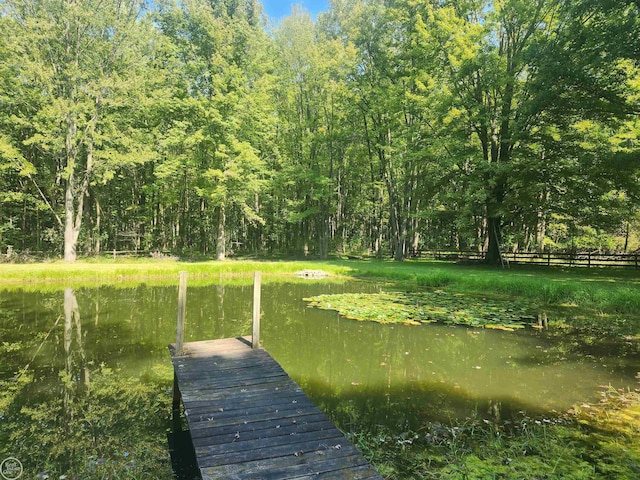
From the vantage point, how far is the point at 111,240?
4159 centimetres

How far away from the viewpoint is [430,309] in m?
13.9

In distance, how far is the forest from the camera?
74.4ft

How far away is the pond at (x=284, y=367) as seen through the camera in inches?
211

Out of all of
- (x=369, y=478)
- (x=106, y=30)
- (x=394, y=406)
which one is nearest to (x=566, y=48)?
(x=394, y=406)

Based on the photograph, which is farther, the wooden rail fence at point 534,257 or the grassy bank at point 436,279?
the wooden rail fence at point 534,257

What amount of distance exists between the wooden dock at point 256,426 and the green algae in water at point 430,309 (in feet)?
21.5

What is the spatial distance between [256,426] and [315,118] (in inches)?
1384

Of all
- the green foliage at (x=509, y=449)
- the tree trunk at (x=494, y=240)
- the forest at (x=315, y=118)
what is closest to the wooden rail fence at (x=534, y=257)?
the tree trunk at (x=494, y=240)

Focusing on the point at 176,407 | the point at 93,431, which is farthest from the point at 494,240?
the point at 93,431

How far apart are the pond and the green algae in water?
1.86 ft

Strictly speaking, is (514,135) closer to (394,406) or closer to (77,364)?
(394,406)

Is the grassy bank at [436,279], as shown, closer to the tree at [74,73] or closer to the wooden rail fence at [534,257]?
the wooden rail fence at [534,257]

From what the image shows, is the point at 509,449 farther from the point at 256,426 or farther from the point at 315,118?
the point at 315,118

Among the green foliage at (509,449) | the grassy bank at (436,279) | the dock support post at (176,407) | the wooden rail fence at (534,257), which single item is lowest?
the dock support post at (176,407)
